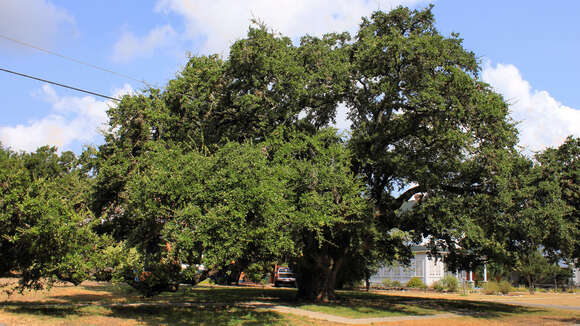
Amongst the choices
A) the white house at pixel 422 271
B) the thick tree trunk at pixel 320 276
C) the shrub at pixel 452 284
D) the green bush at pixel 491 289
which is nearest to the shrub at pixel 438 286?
the shrub at pixel 452 284

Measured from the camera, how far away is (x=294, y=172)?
15.0 m

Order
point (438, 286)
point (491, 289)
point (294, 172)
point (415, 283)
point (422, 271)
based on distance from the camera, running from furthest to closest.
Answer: point (422, 271) → point (415, 283) → point (438, 286) → point (491, 289) → point (294, 172)

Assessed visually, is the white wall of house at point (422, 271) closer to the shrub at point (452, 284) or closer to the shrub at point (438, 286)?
the shrub at point (438, 286)

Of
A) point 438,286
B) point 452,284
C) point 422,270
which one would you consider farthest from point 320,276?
point 422,270

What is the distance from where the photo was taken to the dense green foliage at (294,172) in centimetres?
1220

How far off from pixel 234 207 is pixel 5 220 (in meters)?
7.00

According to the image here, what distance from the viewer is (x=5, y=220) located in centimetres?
1256

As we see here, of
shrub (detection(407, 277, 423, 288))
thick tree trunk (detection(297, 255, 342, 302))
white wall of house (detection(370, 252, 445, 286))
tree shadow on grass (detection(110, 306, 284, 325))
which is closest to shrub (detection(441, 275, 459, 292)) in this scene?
shrub (detection(407, 277, 423, 288))

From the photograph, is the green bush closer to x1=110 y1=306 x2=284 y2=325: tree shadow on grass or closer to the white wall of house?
the white wall of house

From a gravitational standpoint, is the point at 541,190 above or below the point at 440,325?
above

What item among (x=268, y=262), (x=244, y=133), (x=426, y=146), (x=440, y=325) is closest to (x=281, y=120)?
(x=244, y=133)

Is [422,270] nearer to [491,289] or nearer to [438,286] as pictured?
[438,286]

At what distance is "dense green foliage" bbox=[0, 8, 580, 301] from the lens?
40.0ft

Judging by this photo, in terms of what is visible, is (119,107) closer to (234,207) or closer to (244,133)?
(244,133)
